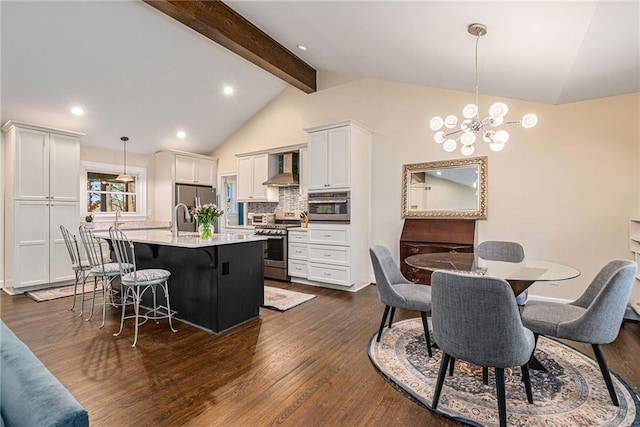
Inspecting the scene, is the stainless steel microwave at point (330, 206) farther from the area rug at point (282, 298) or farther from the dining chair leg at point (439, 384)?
the dining chair leg at point (439, 384)

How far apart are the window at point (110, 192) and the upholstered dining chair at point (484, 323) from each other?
648cm

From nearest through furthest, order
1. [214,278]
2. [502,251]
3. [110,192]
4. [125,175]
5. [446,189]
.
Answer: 1. [214,278]
2. [502,251]
3. [446,189]
4. [110,192]
5. [125,175]

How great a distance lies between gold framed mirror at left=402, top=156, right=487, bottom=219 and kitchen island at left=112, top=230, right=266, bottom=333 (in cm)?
253

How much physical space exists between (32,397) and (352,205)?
405 centimetres

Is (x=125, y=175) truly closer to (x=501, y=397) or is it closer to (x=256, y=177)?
(x=256, y=177)

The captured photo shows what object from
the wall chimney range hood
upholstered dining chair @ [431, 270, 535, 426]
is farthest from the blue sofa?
the wall chimney range hood

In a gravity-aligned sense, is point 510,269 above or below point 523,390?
above

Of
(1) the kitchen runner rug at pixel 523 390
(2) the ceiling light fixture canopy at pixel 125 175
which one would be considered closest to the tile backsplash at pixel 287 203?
(2) the ceiling light fixture canopy at pixel 125 175

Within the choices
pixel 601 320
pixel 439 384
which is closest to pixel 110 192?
pixel 439 384

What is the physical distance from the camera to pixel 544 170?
3855 mm

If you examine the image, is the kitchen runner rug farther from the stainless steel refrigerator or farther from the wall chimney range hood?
the stainless steel refrigerator

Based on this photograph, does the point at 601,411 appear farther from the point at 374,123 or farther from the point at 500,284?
the point at 374,123

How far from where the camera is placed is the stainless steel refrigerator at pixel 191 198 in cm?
652

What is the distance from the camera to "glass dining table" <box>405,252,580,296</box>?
2.10 meters
